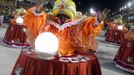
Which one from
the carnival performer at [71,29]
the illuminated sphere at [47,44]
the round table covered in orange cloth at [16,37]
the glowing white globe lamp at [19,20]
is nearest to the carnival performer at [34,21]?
the carnival performer at [71,29]

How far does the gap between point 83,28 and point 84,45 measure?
22 cm

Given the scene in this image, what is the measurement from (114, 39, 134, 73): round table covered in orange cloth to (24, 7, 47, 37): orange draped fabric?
2797 millimetres

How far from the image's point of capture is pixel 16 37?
8.16 m

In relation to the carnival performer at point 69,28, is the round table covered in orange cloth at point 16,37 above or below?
below

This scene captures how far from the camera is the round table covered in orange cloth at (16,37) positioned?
8047 mm

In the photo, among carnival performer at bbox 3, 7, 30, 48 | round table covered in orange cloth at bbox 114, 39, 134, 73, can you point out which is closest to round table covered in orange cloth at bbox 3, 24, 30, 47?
carnival performer at bbox 3, 7, 30, 48

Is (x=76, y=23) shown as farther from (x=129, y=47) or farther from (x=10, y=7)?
(x=10, y=7)

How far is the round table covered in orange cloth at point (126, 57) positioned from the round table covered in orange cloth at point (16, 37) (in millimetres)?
2892

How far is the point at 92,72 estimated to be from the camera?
3148 millimetres

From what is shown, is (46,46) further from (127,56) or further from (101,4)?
(101,4)

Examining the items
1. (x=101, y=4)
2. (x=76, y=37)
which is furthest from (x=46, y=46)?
(x=101, y=4)

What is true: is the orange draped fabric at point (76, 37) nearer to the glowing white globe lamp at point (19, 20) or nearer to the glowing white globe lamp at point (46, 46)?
the glowing white globe lamp at point (46, 46)

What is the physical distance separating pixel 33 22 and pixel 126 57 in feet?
10.2

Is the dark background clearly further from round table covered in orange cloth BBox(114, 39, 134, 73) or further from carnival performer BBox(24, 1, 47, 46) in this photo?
carnival performer BBox(24, 1, 47, 46)
